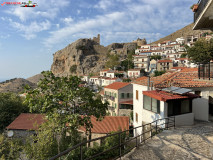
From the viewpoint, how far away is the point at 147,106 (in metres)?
13.8

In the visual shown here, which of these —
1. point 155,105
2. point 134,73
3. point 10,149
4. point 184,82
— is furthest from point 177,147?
point 134,73

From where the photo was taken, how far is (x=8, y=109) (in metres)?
29.5

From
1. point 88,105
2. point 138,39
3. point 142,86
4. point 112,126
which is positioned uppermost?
point 138,39

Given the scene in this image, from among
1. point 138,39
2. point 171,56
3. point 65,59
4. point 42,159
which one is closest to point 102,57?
point 65,59

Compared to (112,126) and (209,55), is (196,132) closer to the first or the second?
(112,126)

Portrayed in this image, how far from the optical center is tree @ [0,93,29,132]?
27522 mm

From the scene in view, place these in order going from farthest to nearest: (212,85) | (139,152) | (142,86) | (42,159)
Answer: (142,86) < (212,85) < (42,159) < (139,152)

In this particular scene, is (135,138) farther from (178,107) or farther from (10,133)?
(10,133)

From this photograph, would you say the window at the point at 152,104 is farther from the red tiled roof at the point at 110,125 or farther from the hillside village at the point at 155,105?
the red tiled roof at the point at 110,125

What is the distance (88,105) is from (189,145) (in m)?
7.06

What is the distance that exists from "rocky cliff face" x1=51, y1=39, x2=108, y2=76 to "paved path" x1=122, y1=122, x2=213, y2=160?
9078 centimetres

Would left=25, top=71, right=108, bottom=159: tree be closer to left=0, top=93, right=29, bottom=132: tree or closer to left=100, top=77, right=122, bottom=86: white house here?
left=0, top=93, right=29, bottom=132: tree

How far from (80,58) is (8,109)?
8230 cm

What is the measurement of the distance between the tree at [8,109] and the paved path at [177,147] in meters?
28.7
